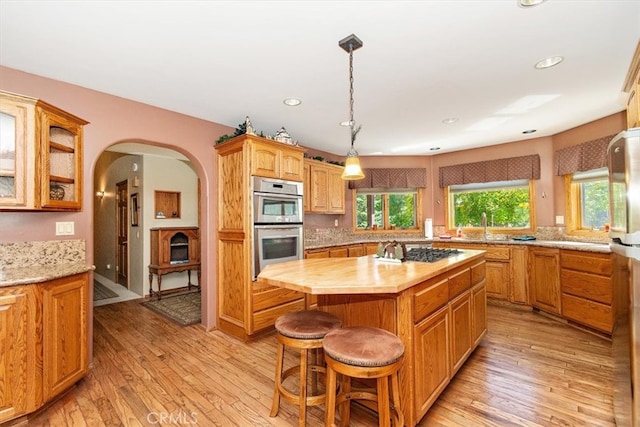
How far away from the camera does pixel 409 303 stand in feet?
5.61

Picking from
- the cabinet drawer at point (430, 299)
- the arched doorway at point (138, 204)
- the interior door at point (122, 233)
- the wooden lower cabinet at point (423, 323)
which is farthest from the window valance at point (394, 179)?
the interior door at point (122, 233)

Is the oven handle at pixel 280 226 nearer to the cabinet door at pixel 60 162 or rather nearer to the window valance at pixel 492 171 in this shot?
the cabinet door at pixel 60 162

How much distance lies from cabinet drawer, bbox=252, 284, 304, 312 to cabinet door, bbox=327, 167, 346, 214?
1807mm

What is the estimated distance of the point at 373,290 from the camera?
1.52 meters

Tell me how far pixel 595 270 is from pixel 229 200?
416 centimetres

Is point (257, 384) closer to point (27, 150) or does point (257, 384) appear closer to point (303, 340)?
point (303, 340)

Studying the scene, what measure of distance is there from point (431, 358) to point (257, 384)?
1.38 metres

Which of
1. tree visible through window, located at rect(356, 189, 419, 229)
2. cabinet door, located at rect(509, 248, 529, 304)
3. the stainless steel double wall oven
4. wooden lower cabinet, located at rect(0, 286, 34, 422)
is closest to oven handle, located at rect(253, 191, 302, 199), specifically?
the stainless steel double wall oven

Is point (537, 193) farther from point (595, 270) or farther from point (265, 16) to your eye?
point (265, 16)

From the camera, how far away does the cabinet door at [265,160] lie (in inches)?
128

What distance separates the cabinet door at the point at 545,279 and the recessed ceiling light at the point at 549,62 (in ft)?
7.84

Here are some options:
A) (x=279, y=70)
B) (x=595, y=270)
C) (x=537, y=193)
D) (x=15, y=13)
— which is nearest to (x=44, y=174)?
(x=15, y=13)

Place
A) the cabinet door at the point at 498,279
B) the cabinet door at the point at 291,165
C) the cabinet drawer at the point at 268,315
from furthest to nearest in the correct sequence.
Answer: the cabinet door at the point at 498,279
the cabinet door at the point at 291,165
the cabinet drawer at the point at 268,315

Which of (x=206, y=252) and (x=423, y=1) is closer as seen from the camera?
(x=423, y=1)
